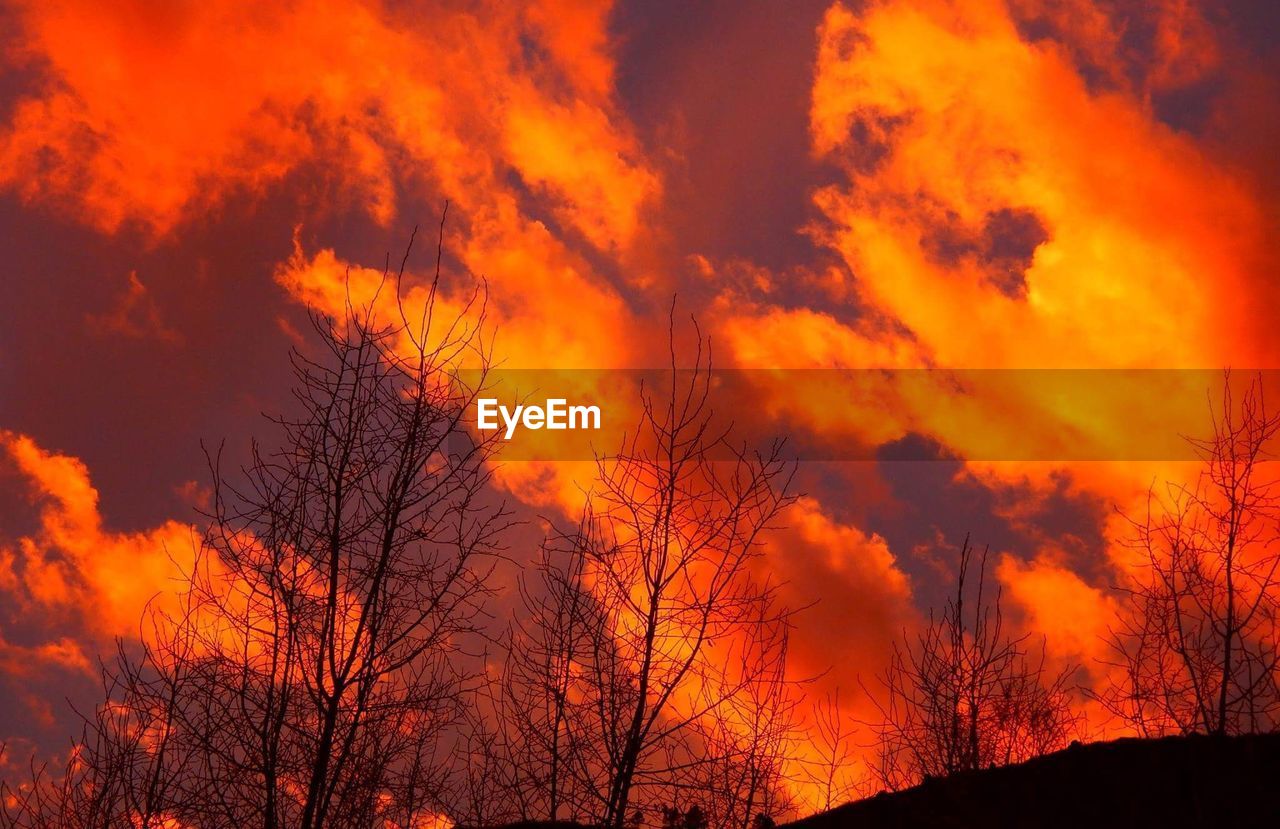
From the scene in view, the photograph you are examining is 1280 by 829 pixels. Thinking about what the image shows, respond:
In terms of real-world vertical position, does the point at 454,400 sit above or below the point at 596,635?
above

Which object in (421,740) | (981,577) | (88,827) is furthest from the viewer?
(981,577)

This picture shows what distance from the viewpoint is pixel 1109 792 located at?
10281 mm

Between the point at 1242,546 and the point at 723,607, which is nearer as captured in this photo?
the point at 723,607

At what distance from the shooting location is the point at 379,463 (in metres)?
9.88

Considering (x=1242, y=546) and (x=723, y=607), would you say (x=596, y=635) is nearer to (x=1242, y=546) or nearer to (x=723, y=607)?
(x=723, y=607)

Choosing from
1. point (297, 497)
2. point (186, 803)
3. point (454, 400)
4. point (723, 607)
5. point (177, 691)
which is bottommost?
point (186, 803)

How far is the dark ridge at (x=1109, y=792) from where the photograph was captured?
988cm

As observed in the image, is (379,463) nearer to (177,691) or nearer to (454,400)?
(454,400)

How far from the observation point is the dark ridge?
988 centimetres

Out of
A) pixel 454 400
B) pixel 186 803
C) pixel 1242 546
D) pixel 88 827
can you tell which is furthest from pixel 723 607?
pixel 88 827

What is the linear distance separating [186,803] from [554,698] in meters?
4.08

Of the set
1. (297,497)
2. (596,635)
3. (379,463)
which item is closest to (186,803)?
(297,497)

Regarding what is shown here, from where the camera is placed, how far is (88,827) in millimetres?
13312

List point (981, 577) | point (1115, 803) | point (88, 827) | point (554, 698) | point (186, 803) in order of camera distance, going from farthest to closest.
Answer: point (981, 577) < point (88, 827) < point (554, 698) < point (1115, 803) < point (186, 803)
